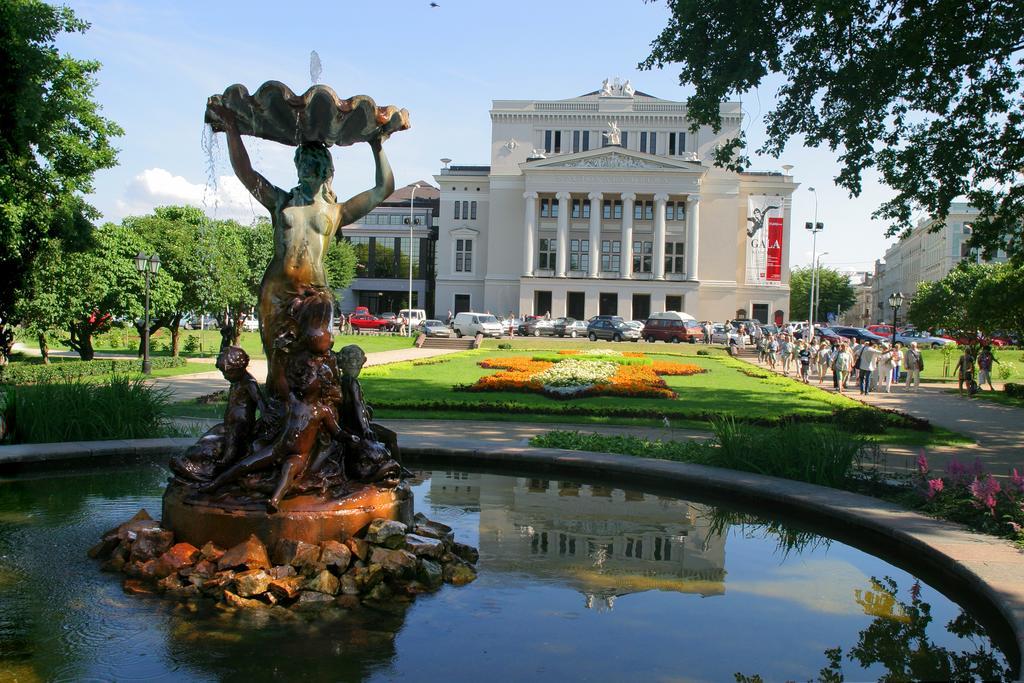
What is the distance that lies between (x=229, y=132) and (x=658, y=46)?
13470 mm

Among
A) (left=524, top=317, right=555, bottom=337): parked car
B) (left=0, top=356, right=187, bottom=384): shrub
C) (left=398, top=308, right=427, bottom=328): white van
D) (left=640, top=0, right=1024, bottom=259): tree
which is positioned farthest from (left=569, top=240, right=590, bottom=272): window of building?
(left=640, top=0, right=1024, bottom=259): tree

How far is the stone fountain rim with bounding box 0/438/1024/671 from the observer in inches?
234

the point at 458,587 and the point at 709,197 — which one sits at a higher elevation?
the point at 709,197

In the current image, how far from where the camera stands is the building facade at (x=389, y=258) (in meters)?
83.2

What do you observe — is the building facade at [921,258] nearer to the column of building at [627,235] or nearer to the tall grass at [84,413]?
the column of building at [627,235]

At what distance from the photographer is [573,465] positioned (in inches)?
399

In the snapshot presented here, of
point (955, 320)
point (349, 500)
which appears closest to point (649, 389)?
point (349, 500)

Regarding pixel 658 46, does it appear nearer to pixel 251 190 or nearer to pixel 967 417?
pixel 967 417

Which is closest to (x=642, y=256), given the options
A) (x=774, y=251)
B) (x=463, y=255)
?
(x=774, y=251)

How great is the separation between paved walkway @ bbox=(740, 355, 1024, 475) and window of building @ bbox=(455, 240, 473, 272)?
165 ft

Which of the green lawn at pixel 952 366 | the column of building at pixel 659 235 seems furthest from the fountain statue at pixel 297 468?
the column of building at pixel 659 235

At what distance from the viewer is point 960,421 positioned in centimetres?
1883

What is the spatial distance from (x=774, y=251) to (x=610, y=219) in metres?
14.6

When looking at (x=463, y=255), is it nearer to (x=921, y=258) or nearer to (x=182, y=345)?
(x=182, y=345)
